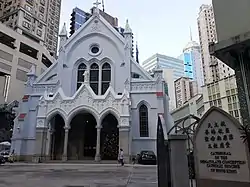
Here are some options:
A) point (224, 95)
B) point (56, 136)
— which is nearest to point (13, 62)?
point (56, 136)

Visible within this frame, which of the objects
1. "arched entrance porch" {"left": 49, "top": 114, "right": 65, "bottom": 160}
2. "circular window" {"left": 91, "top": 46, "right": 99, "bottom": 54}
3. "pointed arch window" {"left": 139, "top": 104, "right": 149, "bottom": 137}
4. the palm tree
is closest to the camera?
the palm tree

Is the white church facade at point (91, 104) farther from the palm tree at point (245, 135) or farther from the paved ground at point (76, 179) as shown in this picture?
the palm tree at point (245, 135)

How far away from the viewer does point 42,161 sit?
23625 millimetres

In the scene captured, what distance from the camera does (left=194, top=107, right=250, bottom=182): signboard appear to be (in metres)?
3.92

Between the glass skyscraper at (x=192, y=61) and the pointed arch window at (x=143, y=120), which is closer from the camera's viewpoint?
the pointed arch window at (x=143, y=120)

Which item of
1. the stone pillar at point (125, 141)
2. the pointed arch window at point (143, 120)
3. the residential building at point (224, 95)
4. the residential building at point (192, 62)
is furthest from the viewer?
the residential building at point (192, 62)

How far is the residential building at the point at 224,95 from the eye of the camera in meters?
40.3

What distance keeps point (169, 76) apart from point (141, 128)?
65.5 metres

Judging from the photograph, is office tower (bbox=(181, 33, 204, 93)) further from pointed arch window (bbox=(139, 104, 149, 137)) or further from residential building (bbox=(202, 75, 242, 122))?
pointed arch window (bbox=(139, 104, 149, 137))

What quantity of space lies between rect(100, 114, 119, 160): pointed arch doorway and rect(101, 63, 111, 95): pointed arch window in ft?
11.7

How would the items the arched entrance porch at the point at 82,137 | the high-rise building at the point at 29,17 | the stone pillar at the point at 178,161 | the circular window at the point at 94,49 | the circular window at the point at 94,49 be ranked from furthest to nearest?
the high-rise building at the point at 29,17 → the circular window at the point at 94,49 → the circular window at the point at 94,49 → the arched entrance porch at the point at 82,137 → the stone pillar at the point at 178,161

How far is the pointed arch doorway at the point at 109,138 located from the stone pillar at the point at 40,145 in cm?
587

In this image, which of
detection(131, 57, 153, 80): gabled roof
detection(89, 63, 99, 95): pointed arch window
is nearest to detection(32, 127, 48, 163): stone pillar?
detection(89, 63, 99, 95): pointed arch window

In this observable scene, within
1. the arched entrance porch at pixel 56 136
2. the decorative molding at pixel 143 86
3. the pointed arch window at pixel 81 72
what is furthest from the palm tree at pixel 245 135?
the pointed arch window at pixel 81 72
